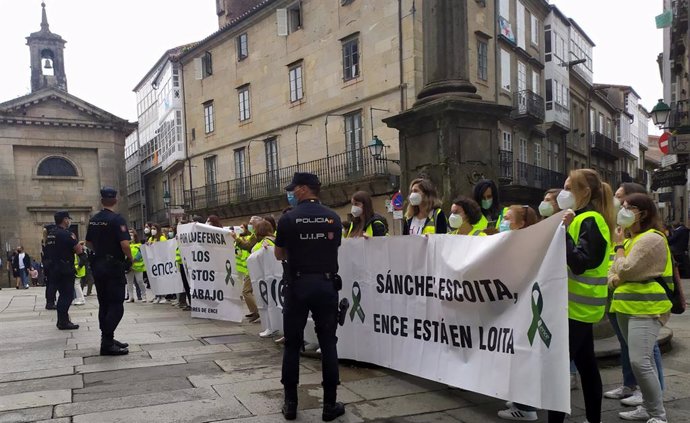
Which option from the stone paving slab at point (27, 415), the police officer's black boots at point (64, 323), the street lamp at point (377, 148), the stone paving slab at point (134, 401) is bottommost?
the police officer's black boots at point (64, 323)

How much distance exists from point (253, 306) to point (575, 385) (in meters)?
5.25

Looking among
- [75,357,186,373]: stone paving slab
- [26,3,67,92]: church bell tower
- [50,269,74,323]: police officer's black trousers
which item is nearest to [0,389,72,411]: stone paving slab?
[75,357,186,373]: stone paving slab

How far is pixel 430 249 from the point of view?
192 inches

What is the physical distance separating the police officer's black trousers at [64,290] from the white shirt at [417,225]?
226 inches

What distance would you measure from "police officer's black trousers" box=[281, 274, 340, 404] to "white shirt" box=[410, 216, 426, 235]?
1548mm

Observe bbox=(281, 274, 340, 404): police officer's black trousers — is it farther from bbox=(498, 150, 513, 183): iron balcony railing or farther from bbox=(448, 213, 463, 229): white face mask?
bbox=(498, 150, 513, 183): iron balcony railing

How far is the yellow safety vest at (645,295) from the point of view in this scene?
3.95 metres

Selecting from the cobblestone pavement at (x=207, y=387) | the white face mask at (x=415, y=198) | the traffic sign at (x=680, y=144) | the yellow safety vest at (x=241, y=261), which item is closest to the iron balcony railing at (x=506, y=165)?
the traffic sign at (x=680, y=144)

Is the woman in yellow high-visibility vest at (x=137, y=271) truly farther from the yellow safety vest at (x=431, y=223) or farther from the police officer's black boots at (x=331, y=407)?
the police officer's black boots at (x=331, y=407)

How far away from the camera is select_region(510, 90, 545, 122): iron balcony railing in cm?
2762

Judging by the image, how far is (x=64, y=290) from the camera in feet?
28.8

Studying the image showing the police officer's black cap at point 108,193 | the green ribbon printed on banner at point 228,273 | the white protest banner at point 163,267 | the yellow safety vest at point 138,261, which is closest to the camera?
the police officer's black cap at point 108,193

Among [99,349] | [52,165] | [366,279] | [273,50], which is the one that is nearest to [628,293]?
[366,279]

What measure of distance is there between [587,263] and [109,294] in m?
5.37
